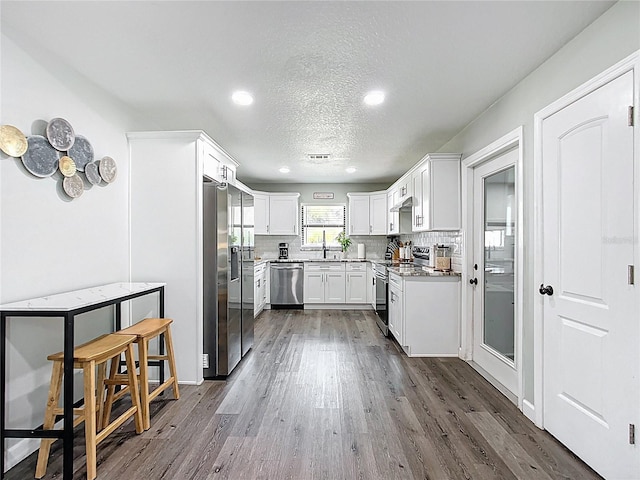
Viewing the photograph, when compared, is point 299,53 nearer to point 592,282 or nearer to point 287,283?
point 592,282

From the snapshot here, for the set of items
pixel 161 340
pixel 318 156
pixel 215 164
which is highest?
pixel 318 156

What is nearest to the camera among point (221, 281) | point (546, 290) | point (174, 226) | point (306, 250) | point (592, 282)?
Answer: point (592, 282)

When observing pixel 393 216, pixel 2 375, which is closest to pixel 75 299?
pixel 2 375

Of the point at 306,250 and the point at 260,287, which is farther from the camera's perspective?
the point at 306,250

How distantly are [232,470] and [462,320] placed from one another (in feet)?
8.95

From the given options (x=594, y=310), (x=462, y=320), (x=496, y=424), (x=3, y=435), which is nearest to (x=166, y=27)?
(x=3, y=435)

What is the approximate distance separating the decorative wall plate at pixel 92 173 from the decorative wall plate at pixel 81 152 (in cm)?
3

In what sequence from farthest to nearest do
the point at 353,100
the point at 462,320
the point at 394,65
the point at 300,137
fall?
the point at 300,137 → the point at 462,320 → the point at 353,100 → the point at 394,65

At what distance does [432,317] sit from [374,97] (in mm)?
2380

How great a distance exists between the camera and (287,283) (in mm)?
6426

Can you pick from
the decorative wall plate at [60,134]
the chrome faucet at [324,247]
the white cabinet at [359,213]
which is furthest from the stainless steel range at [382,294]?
the decorative wall plate at [60,134]

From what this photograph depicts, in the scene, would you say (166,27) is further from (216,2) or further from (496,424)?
(496,424)

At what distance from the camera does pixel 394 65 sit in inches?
92.2

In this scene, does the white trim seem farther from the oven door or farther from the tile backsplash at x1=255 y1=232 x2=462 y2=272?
the tile backsplash at x1=255 y1=232 x2=462 y2=272
